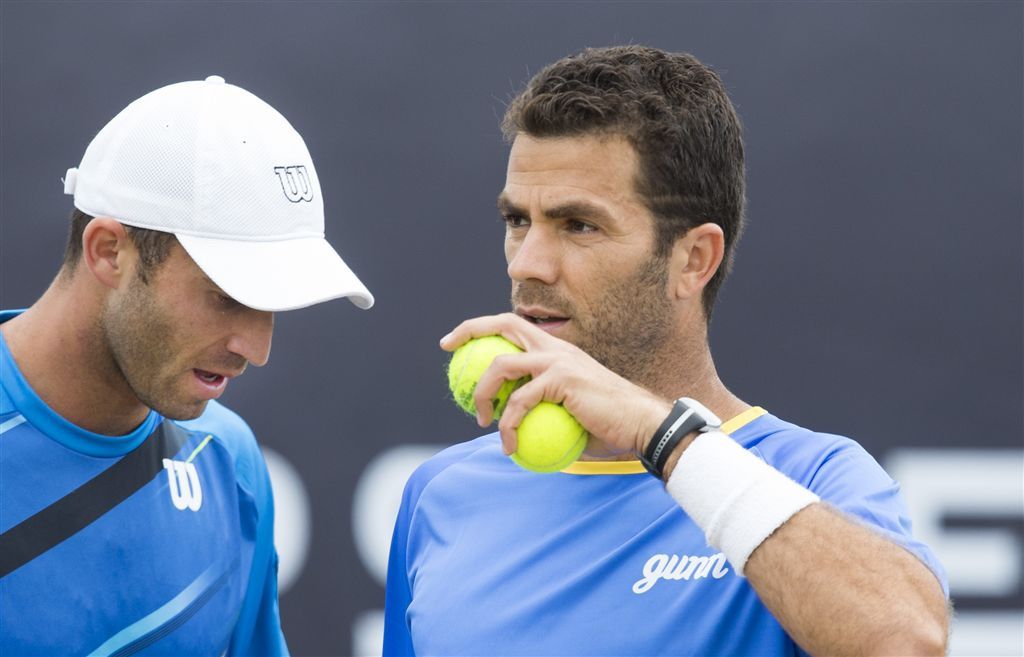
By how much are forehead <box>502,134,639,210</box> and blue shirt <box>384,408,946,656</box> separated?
0.47m

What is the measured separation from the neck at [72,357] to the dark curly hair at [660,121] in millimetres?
889

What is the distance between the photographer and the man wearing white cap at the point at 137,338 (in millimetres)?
A: 2418

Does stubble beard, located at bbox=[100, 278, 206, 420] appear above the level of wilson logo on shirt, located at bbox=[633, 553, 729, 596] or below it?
above

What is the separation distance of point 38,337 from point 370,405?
4.63ft

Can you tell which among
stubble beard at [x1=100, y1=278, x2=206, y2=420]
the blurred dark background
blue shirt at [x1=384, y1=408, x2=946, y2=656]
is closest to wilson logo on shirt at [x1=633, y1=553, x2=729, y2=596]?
blue shirt at [x1=384, y1=408, x2=946, y2=656]

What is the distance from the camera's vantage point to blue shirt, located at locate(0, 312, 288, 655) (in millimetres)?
2426

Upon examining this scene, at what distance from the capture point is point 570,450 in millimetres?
2117

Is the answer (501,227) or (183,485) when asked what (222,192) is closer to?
(183,485)

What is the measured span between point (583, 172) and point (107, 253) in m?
0.90

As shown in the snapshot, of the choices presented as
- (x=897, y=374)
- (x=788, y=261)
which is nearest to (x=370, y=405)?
(x=788, y=261)

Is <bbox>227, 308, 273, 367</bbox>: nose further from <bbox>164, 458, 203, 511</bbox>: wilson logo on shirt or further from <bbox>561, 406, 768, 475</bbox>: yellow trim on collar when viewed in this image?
<bbox>561, 406, 768, 475</bbox>: yellow trim on collar

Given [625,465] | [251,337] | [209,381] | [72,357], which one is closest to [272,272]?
[251,337]

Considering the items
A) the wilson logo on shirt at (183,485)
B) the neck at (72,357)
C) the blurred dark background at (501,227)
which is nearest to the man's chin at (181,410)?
the neck at (72,357)

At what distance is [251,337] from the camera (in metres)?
2.48
